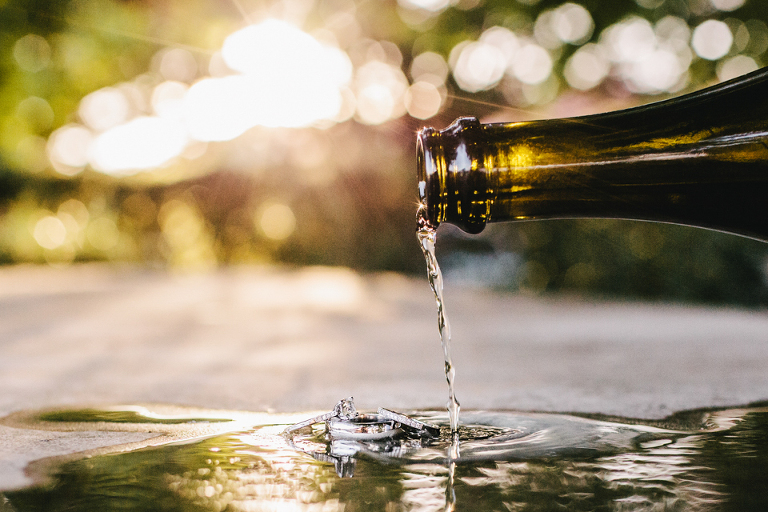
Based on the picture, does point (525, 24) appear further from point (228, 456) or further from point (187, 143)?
point (228, 456)

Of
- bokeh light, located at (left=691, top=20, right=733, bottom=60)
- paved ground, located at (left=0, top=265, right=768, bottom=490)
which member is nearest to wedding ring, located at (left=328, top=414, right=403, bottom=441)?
paved ground, located at (left=0, top=265, right=768, bottom=490)

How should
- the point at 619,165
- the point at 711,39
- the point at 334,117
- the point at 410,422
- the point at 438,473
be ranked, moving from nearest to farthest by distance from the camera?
the point at 438,473 < the point at 410,422 < the point at 619,165 < the point at 711,39 < the point at 334,117

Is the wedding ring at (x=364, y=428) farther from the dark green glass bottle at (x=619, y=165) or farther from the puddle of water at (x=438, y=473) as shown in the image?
the dark green glass bottle at (x=619, y=165)

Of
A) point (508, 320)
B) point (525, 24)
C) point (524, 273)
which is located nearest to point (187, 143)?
point (525, 24)

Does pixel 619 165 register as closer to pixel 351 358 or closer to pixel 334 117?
pixel 351 358

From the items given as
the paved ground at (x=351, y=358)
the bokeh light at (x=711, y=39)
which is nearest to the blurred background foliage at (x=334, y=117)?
the bokeh light at (x=711, y=39)

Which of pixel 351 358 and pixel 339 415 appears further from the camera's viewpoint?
pixel 351 358

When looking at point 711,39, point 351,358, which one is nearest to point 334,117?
point 711,39
